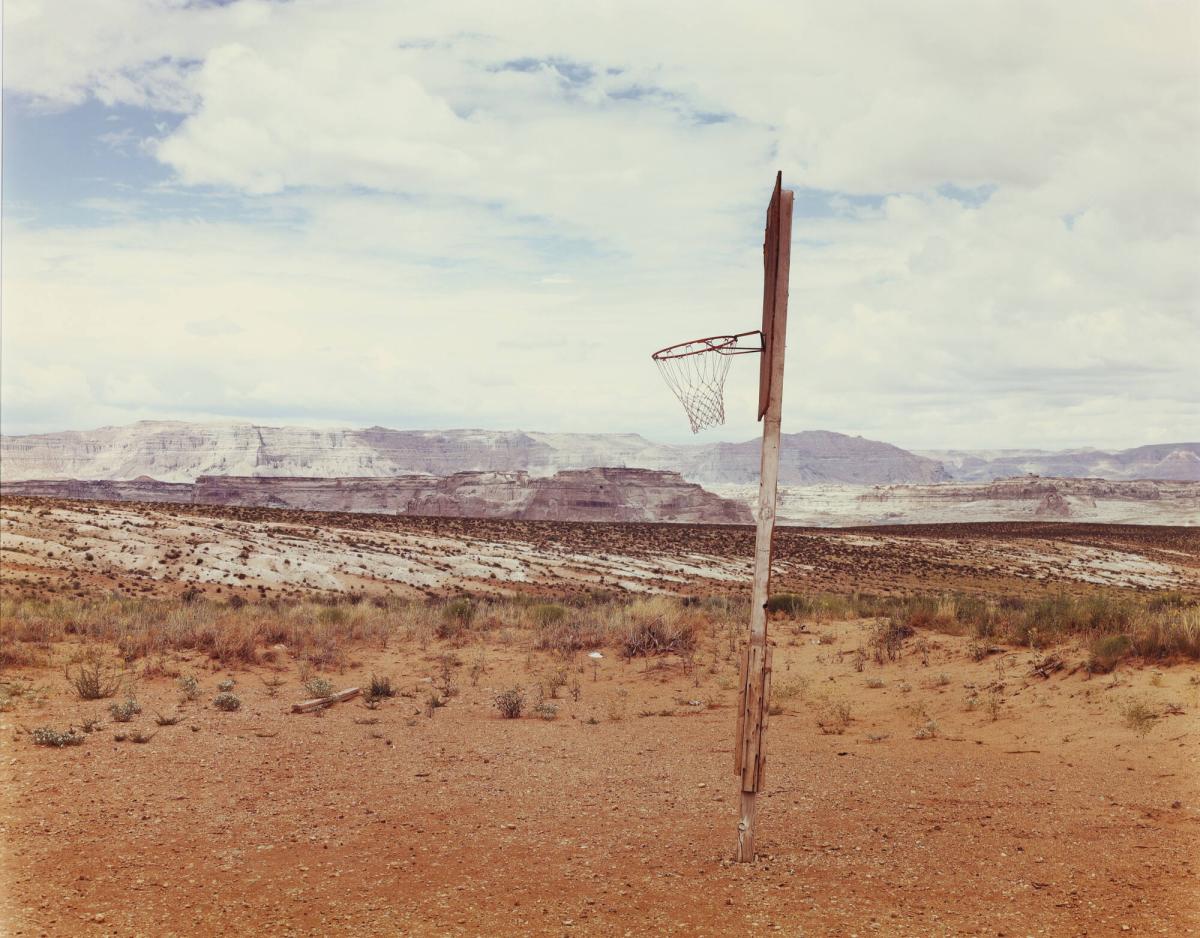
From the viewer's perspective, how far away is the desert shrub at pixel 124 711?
10742mm

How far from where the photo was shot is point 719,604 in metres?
25.5

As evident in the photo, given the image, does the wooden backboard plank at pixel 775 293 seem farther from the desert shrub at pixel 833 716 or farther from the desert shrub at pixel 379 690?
the desert shrub at pixel 379 690

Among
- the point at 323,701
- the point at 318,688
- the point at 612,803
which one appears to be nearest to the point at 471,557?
the point at 318,688

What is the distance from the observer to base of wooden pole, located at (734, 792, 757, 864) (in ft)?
21.9

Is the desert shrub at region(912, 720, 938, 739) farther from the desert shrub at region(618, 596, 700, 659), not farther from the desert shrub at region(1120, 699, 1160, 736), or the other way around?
the desert shrub at region(618, 596, 700, 659)

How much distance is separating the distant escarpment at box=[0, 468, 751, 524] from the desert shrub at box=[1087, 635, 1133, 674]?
11182cm

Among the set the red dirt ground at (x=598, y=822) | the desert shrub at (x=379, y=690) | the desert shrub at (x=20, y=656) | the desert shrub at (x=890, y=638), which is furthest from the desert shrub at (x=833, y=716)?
the desert shrub at (x=20, y=656)

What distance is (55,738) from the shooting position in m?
9.49

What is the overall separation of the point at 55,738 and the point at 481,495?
128 metres

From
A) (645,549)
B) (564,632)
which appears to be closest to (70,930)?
(564,632)

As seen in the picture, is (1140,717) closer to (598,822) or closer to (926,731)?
(926,731)

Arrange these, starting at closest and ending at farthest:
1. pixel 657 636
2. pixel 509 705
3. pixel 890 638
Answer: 1. pixel 509 705
2. pixel 890 638
3. pixel 657 636

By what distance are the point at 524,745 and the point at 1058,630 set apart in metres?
10.0

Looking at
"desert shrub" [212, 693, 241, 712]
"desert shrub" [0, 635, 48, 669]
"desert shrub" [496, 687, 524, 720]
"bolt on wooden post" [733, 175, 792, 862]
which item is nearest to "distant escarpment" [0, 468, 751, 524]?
"desert shrub" [0, 635, 48, 669]
